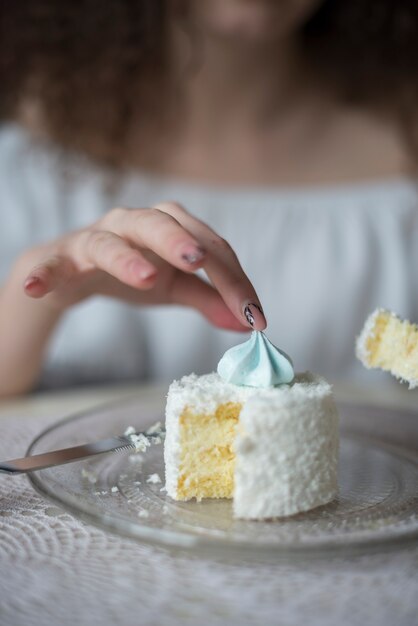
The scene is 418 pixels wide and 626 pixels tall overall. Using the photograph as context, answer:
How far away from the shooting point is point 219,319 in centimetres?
118

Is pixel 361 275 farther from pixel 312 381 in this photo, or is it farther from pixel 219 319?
pixel 312 381

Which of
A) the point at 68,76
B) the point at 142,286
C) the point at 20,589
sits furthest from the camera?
the point at 68,76

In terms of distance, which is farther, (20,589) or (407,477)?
(407,477)

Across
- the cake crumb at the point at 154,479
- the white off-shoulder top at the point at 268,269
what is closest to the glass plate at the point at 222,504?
the cake crumb at the point at 154,479

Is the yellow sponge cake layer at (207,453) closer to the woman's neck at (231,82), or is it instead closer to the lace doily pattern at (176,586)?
the lace doily pattern at (176,586)

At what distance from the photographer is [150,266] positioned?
2.79 feet

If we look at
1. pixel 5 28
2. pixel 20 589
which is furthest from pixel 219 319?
pixel 5 28

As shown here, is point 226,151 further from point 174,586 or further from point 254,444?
point 174,586

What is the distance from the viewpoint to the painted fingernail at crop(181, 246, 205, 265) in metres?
0.83

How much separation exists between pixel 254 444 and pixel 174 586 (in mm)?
183

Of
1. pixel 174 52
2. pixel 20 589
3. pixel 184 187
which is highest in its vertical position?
pixel 174 52

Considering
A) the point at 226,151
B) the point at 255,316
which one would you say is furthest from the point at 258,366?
the point at 226,151

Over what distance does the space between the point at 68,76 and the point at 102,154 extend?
0.85ft

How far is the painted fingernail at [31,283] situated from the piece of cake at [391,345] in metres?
0.42
